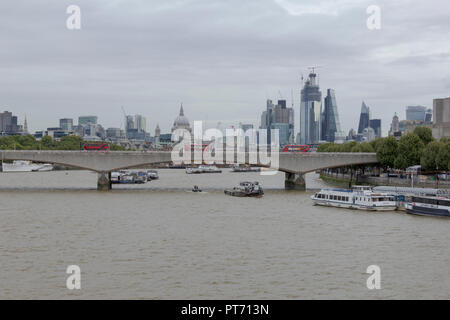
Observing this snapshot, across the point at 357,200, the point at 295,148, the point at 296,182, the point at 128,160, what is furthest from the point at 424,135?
the point at 128,160

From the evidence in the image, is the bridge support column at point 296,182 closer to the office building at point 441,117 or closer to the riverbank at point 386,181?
the riverbank at point 386,181

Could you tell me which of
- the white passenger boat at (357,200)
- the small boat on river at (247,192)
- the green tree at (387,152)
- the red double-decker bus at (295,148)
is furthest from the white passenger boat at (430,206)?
the red double-decker bus at (295,148)

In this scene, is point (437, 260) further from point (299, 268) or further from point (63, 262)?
point (63, 262)

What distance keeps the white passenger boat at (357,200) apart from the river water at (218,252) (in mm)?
1608

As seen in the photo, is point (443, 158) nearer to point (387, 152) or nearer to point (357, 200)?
point (387, 152)

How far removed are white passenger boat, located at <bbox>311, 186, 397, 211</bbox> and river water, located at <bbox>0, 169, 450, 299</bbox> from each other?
161 centimetres

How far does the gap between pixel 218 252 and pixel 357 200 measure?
21229mm

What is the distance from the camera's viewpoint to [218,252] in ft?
94.0

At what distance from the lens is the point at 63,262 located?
1041 inches

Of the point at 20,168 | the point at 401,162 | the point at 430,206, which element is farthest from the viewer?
the point at 20,168

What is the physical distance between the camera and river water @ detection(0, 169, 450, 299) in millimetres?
22516

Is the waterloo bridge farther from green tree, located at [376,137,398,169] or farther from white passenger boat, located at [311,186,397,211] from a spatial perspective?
white passenger boat, located at [311,186,397,211]

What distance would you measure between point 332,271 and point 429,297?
Result: 4439 millimetres
